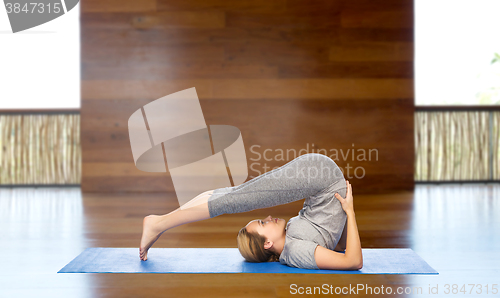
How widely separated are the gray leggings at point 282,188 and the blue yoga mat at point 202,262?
0.75ft

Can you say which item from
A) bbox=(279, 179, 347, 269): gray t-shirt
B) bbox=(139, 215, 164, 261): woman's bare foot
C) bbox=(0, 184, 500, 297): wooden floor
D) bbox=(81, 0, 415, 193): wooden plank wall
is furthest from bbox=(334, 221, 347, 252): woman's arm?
bbox=(81, 0, 415, 193): wooden plank wall

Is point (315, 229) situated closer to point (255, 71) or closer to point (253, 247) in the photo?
point (253, 247)

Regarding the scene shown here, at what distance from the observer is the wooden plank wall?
351 cm

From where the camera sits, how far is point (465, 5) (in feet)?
13.4

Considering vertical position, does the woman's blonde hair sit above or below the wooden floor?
above

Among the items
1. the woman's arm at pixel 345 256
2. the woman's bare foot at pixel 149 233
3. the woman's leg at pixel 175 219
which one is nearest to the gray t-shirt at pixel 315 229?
the woman's arm at pixel 345 256

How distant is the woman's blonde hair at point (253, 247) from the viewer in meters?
1.42

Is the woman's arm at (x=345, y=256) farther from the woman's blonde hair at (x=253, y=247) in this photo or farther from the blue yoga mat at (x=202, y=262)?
the woman's blonde hair at (x=253, y=247)

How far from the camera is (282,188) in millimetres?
1406

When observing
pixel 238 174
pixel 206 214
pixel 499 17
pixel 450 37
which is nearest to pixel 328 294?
pixel 206 214

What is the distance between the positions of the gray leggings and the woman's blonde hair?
10 cm

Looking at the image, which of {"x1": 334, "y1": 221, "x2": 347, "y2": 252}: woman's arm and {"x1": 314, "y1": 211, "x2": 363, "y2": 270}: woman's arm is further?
{"x1": 334, "y1": 221, "x2": 347, "y2": 252}: woman's arm

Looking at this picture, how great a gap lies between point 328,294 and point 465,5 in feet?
13.5

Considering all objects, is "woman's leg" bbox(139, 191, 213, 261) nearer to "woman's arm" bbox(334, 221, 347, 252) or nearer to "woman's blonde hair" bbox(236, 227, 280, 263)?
"woman's blonde hair" bbox(236, 227, 280, 263)
